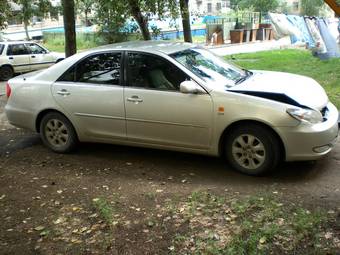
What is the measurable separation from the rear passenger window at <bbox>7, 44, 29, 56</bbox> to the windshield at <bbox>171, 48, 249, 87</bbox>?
45.2 feet

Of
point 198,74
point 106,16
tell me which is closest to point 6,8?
point 106,16

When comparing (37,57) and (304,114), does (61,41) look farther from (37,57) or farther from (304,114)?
(304,114)

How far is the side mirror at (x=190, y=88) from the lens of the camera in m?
5.23

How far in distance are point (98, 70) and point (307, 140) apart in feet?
9.36

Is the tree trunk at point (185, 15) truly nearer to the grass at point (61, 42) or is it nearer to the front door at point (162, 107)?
the front door at point (162, 107)

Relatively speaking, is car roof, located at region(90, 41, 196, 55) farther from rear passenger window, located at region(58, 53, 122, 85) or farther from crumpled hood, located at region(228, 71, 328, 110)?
crumpled hood, located at region(228, 71, 328, 110)

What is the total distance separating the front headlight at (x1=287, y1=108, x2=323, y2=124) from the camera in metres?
4.87

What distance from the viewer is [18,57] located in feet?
59.8

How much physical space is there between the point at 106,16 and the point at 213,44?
24.4 metres

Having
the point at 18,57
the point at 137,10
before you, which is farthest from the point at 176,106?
the point at 18,57

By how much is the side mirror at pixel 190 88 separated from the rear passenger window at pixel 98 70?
3.29 feet

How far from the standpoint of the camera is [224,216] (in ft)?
13.7

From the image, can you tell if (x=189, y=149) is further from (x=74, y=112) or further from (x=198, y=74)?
(x=74, y=112)

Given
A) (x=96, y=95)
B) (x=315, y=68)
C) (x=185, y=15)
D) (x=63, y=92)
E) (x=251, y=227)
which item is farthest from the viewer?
(x=315, y=68)
